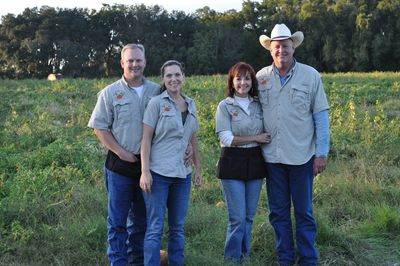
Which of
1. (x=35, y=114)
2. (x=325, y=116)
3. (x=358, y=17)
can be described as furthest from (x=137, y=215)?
(x=358, y=17)

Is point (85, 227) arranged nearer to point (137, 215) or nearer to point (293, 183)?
point (137, 215)

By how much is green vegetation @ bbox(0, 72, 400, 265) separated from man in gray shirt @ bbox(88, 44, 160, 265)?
1.76 ft

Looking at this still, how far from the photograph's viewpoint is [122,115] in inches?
158

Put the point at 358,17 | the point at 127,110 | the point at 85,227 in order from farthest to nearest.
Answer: the point at 358,17, the point at 85,227, the point at 127,110

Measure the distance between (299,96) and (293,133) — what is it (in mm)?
314

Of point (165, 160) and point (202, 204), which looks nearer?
point (165, 160)

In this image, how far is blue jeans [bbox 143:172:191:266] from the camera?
3.98 metres

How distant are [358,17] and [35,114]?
4396 cm

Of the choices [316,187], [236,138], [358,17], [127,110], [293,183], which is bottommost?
[316,187]

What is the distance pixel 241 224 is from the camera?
425 cm

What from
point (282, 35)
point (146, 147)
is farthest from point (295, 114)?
point (146, 147)

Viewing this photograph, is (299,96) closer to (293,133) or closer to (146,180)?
(293,133)

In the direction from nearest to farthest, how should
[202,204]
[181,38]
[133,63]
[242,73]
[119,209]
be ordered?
1. [133,63]
2. [119,209]
3. [242,73]
4. [202,204]
5. [181,38]

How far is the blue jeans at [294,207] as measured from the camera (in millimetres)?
4266
